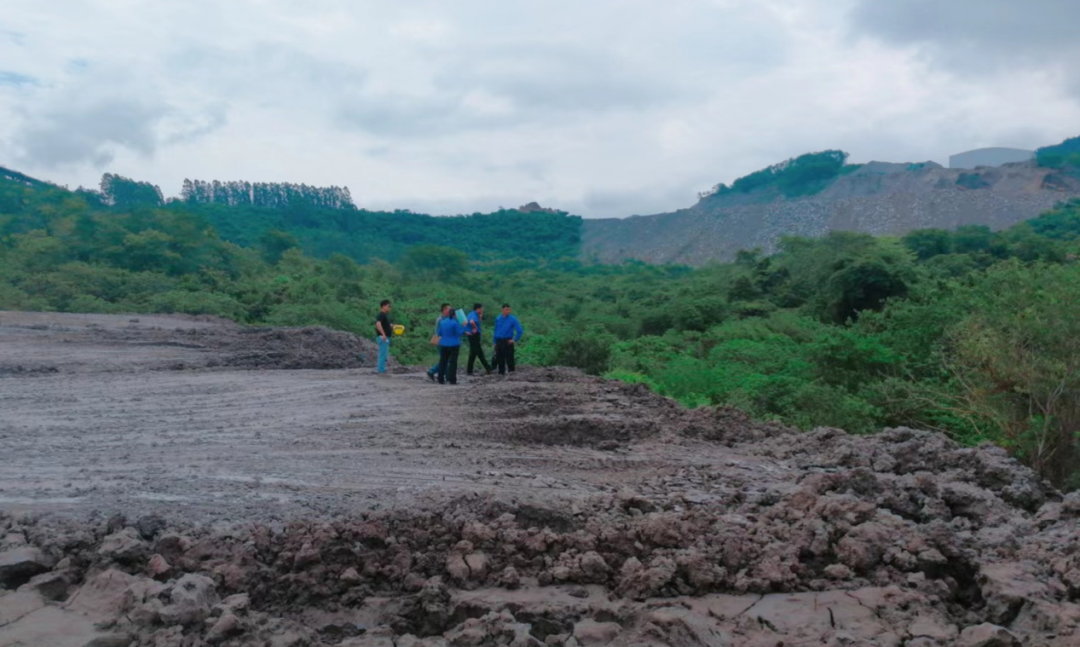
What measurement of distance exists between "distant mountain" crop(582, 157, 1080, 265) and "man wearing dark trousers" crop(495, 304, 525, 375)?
169 feet

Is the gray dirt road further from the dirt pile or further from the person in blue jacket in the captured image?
the dirt pile

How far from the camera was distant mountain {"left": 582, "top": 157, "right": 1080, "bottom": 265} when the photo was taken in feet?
215

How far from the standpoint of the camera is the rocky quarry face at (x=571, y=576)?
14.0 ft

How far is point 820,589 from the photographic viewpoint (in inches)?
195

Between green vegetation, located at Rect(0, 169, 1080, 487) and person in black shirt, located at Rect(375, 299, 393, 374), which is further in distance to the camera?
person in black shirt, located at Rect(375, 299, 393, 374)

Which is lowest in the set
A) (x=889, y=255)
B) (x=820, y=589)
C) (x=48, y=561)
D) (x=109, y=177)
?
(x=820, y=589)

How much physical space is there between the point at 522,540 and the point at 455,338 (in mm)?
7021

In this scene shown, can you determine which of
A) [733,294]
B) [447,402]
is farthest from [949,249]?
[447,402]

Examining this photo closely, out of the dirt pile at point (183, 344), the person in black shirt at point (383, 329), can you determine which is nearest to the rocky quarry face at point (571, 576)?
the person in black shirt at point (383, 329)

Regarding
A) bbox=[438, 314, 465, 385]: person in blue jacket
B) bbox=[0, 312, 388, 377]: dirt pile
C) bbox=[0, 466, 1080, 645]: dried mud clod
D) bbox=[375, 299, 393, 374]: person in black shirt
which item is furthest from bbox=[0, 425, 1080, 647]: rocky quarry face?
bbox=[0, 312, 388, 377]: dirt pile

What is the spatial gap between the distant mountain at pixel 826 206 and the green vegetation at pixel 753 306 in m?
9.61

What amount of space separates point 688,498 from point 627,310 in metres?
27.8

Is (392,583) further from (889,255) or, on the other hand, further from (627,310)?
(627,310)

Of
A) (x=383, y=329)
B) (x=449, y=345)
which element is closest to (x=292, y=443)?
(x=449, y=345)
